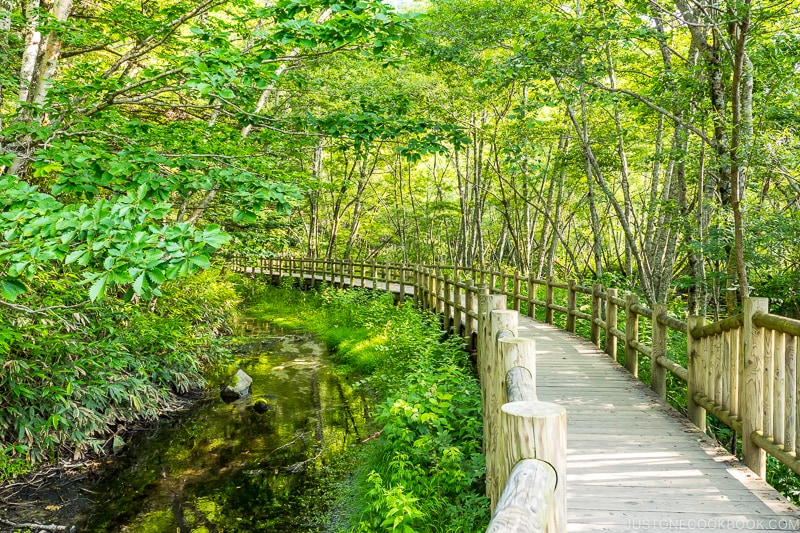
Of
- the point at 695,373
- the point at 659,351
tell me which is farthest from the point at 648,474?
the point at 659,351

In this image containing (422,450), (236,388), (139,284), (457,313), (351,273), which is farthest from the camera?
(351,273)

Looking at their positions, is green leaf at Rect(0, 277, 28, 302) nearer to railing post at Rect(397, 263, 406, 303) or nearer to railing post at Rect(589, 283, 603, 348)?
railing post at Rect(589, 283, 603, 348)

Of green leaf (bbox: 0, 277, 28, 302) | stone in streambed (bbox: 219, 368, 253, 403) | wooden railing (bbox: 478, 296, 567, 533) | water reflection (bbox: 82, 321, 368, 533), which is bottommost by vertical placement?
water reflection (bbox: 82, 321, 368, 533)

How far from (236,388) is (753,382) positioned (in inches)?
336

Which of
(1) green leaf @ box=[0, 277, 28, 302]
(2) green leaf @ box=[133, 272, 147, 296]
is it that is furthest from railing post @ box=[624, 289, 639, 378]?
(1) green leaf @ box=[0, 277, 28, 302]

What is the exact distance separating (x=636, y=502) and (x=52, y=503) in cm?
618

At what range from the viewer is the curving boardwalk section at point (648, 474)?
336 centimetres

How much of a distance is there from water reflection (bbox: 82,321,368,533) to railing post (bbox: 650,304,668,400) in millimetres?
4296

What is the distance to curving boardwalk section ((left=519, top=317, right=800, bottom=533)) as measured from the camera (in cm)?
336

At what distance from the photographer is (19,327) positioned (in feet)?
19.3

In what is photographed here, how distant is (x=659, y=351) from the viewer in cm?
→ 625

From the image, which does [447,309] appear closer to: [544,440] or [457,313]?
[457,313]

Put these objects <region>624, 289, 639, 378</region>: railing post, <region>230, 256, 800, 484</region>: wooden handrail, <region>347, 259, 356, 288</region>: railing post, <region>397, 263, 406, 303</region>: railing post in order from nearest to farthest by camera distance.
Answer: <region>230, 256, 800, 484</region>: wooden handrail, <region>624, 289, 639, 378</region>: railing post, <region>397, 263, 406, 303</region>: railing post, <region>347, 259, 356, 288</region>: railing post

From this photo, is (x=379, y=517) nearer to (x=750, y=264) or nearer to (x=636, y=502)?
(x=636, y=502)
